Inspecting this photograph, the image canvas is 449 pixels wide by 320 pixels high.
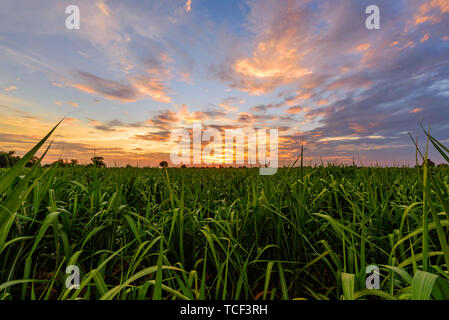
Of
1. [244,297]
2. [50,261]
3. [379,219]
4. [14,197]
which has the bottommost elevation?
[244,297]

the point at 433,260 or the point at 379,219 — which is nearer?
the point at 433,260

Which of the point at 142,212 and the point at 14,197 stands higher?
the point at 14,197

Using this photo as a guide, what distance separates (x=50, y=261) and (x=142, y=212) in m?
1.29

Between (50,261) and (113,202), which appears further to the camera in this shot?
(113,202)

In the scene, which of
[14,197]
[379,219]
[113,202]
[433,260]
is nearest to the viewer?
[14,197]

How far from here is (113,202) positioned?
227 cm

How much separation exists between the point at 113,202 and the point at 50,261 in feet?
2.19

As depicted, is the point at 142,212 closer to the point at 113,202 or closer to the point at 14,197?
the point at 113,202

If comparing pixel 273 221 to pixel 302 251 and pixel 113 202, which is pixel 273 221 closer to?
pixel 302 251

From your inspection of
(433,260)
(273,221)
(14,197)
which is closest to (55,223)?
(14,197)

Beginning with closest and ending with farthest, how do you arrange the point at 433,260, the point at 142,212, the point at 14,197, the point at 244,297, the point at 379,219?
the point at 14,197 → the point at 244,297 → the point at 433,260 → the point at 379,219 → the point at 142,212
